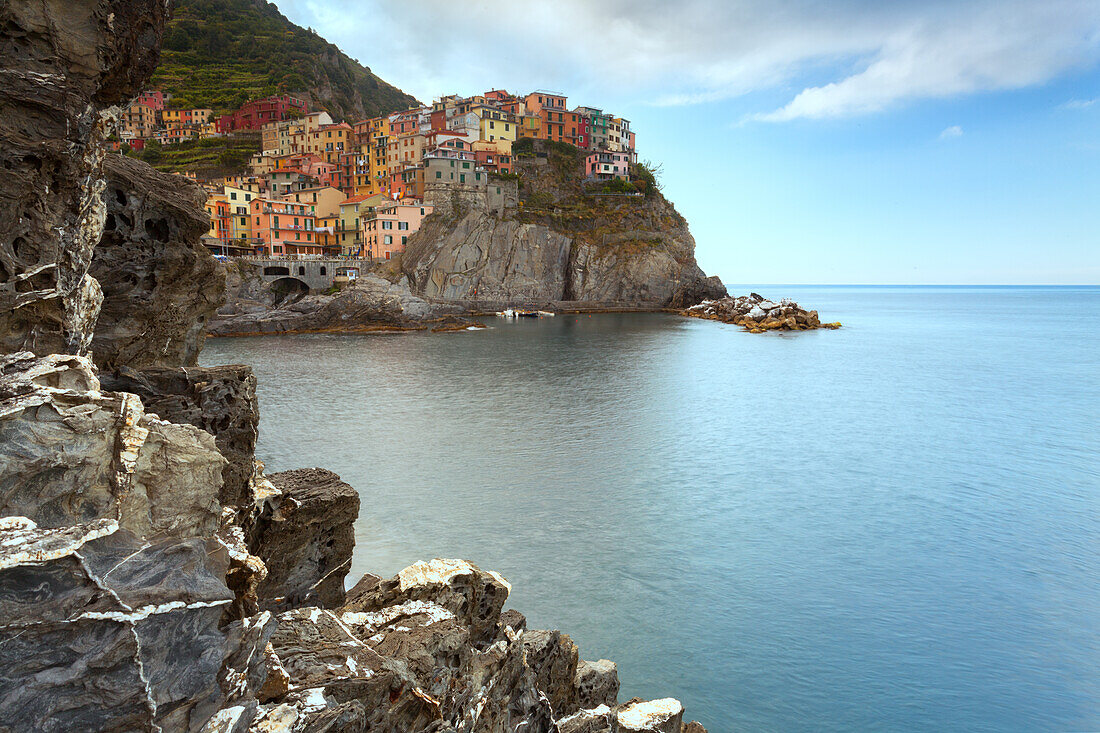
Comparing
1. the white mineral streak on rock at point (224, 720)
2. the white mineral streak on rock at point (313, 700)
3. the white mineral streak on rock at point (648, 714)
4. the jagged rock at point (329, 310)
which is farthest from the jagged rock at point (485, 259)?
the white mineral streak on rock at point (224, 720)

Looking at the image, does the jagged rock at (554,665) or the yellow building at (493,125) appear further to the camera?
the yellow building at (493,125)

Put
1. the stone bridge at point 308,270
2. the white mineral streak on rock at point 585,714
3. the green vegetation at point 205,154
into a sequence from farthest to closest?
the green vegetation at point 205,154
the stone bridge at point 308,270
the white mineral streak on rock at point 585,714

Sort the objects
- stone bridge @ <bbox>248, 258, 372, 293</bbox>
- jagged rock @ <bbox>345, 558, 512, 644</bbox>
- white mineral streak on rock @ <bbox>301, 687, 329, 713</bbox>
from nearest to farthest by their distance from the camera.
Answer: white mineral streak on rock @ <bbox>301, 687, 329, 713</bbox> < jagged rock @ <bbox>345, 558, 512, 644</bbox> < stone bridge @ <bbox>248, 258, 372, 293</bbox>

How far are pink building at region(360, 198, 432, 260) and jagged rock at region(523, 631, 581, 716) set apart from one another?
218 feet

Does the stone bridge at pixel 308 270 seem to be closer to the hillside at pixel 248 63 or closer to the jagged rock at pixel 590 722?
the hillside at pixel 248 63

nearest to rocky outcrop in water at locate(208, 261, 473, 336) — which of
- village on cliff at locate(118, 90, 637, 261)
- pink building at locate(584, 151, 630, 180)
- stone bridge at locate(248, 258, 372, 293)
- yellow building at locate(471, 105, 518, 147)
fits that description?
stone bridge at locate(248, 258, 372, 293)

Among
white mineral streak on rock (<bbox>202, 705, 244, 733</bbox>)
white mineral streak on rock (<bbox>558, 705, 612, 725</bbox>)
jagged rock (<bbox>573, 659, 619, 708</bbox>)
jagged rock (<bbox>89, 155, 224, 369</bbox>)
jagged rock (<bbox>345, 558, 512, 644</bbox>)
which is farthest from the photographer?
jagged rock (<bbox>573, 659, 619, 708</bbox>)

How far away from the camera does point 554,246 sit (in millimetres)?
79750

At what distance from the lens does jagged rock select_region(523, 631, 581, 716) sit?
22.9ft

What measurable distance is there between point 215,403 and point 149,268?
1.69 m

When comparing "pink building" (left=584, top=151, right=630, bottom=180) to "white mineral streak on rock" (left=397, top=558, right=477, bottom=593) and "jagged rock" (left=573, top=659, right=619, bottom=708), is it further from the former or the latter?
→ "white mineral streak on rock" (left=397, top=558, right=477, bottom=593)

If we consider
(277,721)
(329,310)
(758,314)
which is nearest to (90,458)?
(277,721)

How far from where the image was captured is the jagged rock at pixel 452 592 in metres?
6.32

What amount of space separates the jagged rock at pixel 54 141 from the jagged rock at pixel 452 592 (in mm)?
3288
